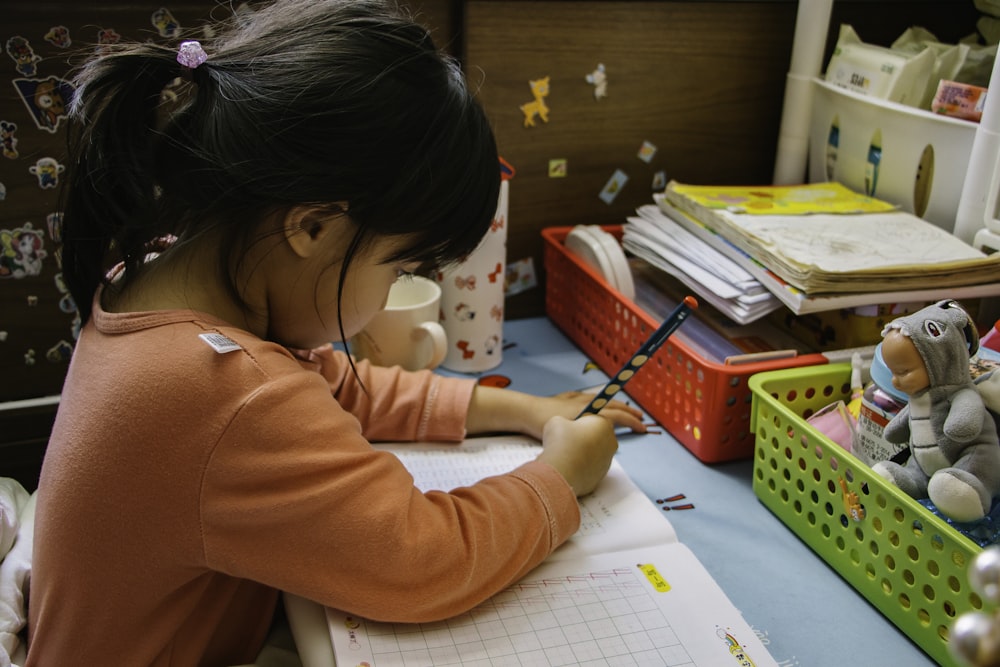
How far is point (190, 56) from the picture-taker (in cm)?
59

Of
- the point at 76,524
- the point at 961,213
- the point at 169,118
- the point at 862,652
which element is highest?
the point at 169,118

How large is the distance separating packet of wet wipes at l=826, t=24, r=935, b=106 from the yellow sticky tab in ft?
2.16

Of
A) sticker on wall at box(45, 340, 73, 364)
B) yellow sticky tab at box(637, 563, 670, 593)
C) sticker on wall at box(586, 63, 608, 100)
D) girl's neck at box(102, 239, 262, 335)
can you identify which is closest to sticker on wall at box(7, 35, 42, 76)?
sticker on wall at box(45, 340, 73, 364)

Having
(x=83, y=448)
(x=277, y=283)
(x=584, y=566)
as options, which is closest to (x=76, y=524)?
(x=83, y=448)

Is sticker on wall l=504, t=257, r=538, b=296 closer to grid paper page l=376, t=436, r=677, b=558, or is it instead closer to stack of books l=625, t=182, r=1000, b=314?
stack of books l=625, t=182, r=1000, b=314

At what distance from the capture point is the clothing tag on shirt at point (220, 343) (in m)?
0.57

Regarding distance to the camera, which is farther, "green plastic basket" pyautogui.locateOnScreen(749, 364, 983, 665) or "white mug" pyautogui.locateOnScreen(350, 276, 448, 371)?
"white mug" pyautogui.locateOnScreen(350, 276, 448, 371)

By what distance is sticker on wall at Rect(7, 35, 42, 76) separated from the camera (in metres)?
0.89

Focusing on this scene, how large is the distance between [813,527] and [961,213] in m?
0.41

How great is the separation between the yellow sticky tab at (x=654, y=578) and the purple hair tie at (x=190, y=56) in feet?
1.58

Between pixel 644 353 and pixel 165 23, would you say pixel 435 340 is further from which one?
pixel 165 23

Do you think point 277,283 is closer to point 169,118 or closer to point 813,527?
point 169,118

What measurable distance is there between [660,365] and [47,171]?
0.68 meters

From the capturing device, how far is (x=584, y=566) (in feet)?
2.23
